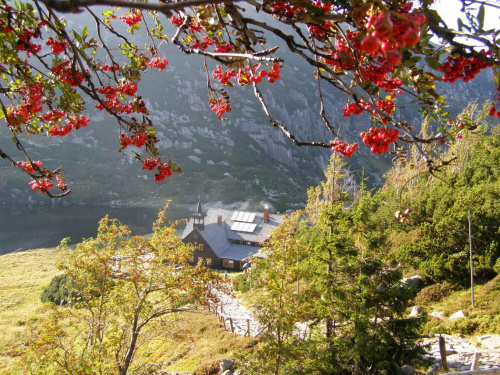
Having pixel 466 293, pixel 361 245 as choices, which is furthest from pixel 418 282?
pixel 361 245

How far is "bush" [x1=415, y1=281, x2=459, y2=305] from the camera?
12812 mm

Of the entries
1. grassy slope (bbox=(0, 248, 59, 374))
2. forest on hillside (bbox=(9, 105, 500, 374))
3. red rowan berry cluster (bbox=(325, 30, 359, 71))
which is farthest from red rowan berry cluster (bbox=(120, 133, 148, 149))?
grassy slope (bbox=(0, 248, 59, 374))

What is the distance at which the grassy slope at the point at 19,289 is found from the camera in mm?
17744

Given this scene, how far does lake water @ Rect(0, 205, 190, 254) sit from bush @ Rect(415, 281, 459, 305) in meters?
36.4

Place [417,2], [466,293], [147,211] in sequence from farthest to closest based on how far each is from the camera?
[147,211] → [466,293] → [417,2]

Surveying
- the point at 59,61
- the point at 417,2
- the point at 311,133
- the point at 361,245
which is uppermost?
the point at 311,133

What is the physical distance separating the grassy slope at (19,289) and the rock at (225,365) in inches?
328

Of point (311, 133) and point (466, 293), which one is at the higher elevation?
point (311, 133)

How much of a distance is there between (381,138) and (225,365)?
10538mm

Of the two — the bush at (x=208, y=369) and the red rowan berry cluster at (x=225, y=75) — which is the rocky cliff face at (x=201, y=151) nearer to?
the bush at (x=208, y=369)

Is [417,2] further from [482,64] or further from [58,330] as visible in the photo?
[58,330]

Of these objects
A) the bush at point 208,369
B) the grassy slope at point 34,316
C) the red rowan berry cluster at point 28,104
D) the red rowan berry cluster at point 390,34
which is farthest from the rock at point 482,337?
the red rowan berry cluster at point 28,104

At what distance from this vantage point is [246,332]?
13.7 m

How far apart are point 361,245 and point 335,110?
5447 inches
